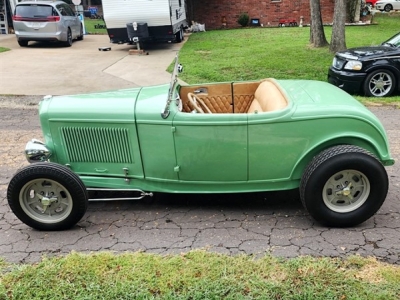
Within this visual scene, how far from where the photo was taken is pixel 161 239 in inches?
140

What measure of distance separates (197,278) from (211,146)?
3.77ft

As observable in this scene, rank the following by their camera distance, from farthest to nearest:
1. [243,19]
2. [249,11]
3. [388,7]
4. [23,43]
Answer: [388,7]
[249,11]
[243,19]
[23,43]

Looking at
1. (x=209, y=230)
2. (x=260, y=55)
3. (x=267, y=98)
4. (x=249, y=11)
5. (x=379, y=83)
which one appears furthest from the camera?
(x=249, y=11)

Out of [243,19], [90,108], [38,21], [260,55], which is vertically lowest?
[243,19]

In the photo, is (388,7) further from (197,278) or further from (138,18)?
(197,278)

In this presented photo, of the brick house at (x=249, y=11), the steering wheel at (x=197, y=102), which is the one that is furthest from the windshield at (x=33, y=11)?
the steering wheel at (x=197, y=102)

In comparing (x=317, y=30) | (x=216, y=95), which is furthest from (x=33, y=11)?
(x=216, y=95)

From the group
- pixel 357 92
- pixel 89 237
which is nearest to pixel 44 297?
pixel 89 237

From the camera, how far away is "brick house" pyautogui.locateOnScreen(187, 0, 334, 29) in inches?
965

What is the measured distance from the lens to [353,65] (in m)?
8.45

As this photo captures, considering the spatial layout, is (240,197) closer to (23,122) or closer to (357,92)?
(23,122)

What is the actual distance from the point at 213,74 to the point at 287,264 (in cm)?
817

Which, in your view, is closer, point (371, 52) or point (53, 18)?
point (371, 52)

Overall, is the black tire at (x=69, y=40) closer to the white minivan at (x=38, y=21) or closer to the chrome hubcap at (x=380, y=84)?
the white minivan at (x=38, y=21)
